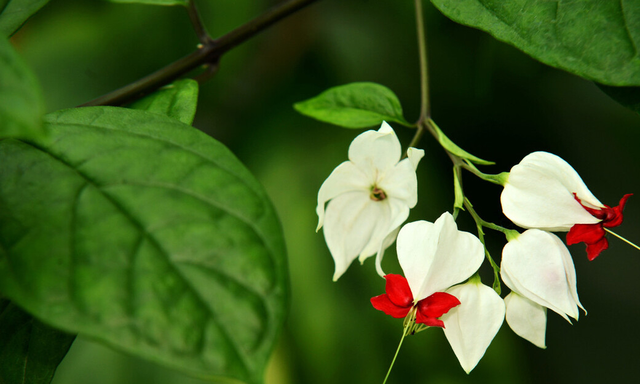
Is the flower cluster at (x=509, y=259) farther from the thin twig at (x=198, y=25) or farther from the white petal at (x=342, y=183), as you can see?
the thin twig at (x=198, y=25)

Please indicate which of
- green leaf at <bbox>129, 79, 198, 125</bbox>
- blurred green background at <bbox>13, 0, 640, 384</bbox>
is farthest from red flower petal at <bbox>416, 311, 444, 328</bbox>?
blurred green background at <bbox>13, 0, 640, 384</bbox>

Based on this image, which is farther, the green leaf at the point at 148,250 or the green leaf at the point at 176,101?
the green leaf at the point at 176,101

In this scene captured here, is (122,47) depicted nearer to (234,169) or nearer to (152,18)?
(152,18)

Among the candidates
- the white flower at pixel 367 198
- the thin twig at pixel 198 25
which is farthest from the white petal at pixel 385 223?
the thin twig at pixel 198 25

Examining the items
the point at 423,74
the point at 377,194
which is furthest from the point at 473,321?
the point at 423,74

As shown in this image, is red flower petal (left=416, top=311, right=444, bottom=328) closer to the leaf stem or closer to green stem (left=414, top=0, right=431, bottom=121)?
green stem (left=414, top=0, right=431, bottom=121)

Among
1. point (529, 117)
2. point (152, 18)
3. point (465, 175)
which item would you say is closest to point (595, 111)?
point (529, 117)
